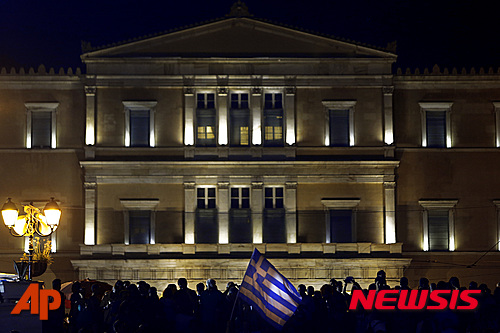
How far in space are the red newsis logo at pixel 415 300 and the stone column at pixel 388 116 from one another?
2344 centimetres

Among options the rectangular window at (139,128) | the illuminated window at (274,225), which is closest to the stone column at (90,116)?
the rectangular window at (139,128)

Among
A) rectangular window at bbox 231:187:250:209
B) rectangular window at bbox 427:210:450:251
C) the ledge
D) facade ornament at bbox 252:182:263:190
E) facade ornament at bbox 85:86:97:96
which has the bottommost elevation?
the ledge

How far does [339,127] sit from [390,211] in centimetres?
468

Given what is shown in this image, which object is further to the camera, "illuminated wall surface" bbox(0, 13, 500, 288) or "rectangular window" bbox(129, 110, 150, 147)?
"rectangular window" bbox(129, 110, 150, 147)

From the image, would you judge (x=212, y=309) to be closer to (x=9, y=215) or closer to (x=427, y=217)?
(x=9, y=215)

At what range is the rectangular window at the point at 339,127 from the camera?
4588 centimetres

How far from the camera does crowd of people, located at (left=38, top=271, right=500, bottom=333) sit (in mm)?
21062

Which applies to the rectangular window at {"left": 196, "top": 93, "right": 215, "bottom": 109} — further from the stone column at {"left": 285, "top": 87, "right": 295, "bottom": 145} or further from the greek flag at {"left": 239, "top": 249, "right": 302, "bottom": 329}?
the greek flag at {"left": 239, "top": 249, "right": 302, "bottom": 329}

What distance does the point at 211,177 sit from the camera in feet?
148

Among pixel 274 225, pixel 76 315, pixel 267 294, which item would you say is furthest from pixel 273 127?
pixel 267 294

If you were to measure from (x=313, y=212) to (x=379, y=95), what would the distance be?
6428mm

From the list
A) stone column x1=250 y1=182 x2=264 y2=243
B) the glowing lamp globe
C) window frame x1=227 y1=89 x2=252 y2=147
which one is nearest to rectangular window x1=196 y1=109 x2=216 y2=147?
window frame x1=227 y1=89 x2=252 y2=147

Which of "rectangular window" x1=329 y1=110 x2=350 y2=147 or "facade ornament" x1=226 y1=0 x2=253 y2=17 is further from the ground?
"facade ornament" x1=226 y1=0 x2=253 y2=17

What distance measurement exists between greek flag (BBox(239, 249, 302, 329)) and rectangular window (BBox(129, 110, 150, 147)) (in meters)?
26.6
